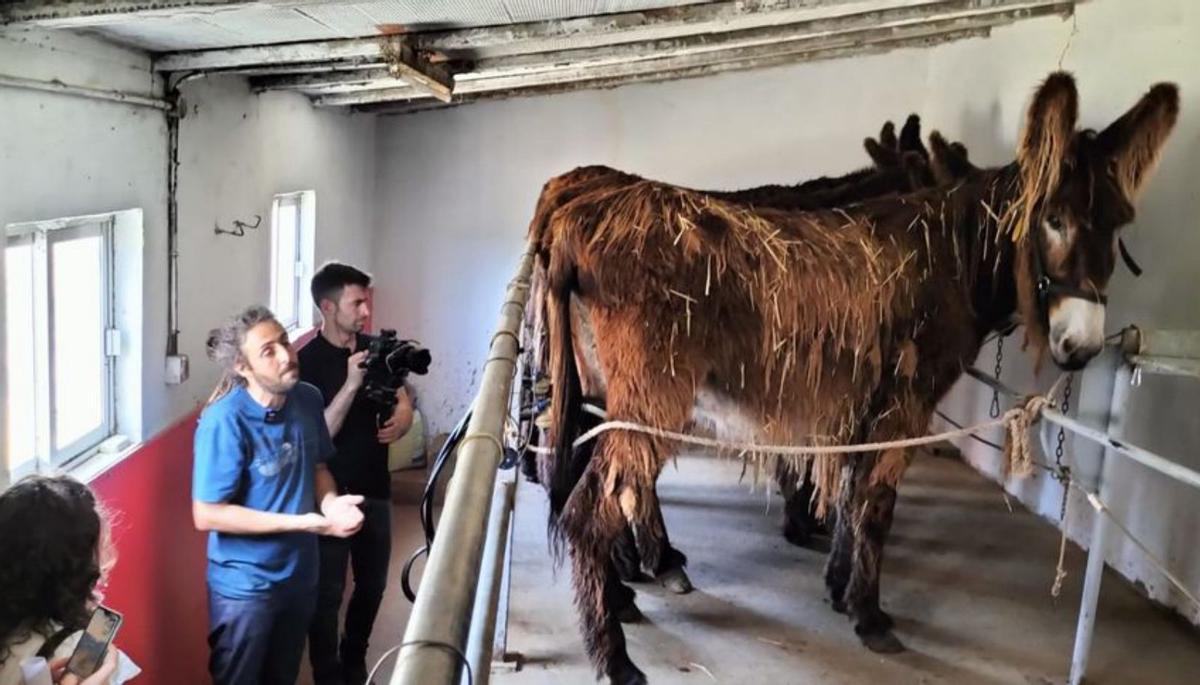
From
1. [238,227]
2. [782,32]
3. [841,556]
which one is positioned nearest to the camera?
[841,556]

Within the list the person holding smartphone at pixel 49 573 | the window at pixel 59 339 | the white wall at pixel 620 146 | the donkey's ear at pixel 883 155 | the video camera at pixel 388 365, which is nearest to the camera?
the person holding smartphone at pixel 49 573

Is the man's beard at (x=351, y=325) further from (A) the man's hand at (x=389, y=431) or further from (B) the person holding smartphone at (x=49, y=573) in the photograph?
(B) the person holding smartphone at (x=49, y=573)

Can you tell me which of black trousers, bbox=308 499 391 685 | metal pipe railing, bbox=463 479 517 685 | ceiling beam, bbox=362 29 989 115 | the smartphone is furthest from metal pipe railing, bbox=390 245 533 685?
ceiling beam, bbox=362 29 989 115

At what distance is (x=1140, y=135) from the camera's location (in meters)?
2.54

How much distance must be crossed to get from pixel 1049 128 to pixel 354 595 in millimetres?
2422

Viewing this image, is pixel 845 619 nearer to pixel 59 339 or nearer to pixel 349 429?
pixel 349 429

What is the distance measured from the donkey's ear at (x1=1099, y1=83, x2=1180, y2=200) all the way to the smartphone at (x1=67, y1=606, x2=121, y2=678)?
258 centimetres

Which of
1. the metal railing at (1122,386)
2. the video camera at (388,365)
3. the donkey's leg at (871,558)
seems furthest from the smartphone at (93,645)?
the metal railing at (1122,386)

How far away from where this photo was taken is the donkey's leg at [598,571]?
2.40 m

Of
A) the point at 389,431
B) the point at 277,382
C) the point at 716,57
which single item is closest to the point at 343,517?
the point at 277,382

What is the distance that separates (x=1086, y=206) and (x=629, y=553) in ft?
5.55

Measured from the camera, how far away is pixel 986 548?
3.52 m

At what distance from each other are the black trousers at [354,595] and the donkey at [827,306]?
69 centimetres

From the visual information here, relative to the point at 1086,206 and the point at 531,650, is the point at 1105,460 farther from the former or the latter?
the point at 531,650
